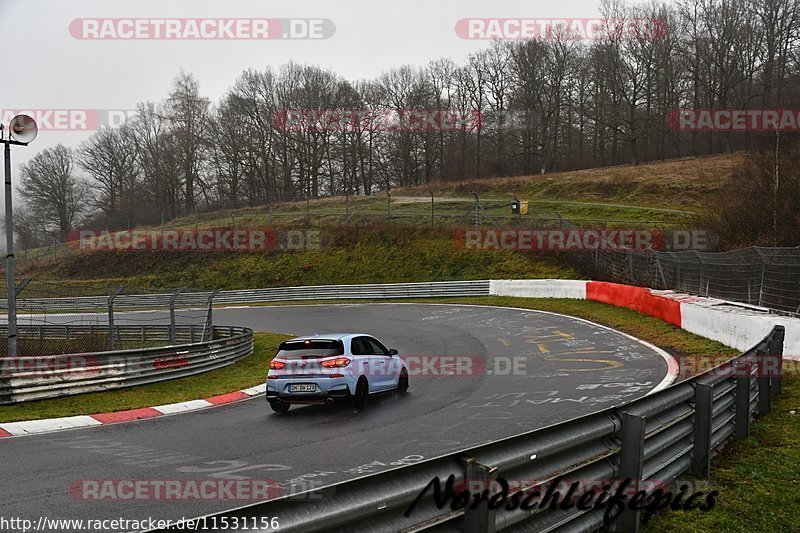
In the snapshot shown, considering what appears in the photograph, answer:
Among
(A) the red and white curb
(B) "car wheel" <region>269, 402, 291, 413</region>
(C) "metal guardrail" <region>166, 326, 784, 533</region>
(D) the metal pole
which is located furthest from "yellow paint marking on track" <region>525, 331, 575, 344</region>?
(D) the metal pole

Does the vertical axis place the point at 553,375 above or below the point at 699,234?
below

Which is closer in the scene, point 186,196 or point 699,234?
point 699,234

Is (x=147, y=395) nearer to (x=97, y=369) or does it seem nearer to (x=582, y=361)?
(x=97, y=369)

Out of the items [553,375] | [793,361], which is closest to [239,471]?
[553,375]

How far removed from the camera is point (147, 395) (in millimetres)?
13648

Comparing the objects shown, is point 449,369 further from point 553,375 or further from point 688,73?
point 688,73

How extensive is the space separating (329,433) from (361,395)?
6.23 ft

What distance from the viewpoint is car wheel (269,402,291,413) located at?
11648 millimetres

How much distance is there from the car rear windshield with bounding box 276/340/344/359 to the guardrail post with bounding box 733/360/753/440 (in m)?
6.34

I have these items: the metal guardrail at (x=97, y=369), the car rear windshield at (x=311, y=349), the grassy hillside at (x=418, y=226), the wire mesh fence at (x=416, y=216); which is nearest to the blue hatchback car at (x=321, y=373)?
the car rear windshield at (x=311, y=349)

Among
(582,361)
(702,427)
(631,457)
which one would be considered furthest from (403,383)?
(631,457)

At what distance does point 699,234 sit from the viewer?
3266 centimetres

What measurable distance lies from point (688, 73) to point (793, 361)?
71.5m

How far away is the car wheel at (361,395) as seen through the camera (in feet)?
37.6
